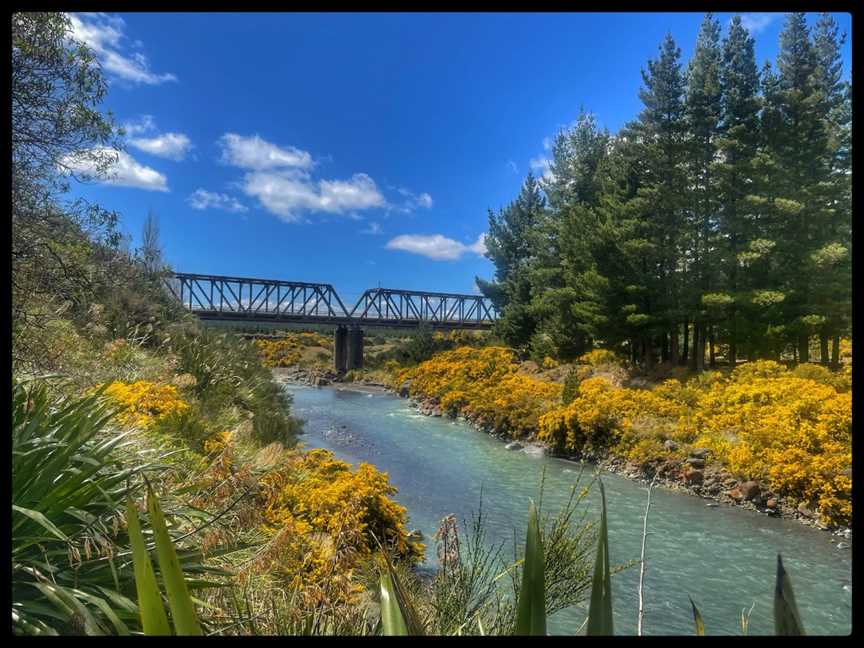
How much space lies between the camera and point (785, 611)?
0.90 meters

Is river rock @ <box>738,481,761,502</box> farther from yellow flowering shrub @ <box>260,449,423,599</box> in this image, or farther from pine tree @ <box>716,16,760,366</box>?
pine tree @ <box>716,16,760,366</box>

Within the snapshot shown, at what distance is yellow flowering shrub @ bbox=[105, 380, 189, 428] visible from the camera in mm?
4341

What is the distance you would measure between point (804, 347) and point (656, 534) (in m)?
7.44

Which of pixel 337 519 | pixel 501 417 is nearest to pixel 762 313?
pixel 501 417

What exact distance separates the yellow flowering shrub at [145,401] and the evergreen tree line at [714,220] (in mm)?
8189

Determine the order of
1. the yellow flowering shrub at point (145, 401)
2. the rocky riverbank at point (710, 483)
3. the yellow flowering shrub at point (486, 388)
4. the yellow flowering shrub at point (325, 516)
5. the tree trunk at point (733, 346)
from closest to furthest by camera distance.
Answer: the yellow flowering shrub at point (325, 516), the yellow flowering shrub at point (145, 401), the rocky riverbank at point (710, 483), the tree trunk at point (733, 346), the yellow flowering shrub at point (486, 388)

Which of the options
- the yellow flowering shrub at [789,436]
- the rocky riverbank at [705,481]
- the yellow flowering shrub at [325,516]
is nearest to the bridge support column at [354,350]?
the rocky riverbank at [705,481]

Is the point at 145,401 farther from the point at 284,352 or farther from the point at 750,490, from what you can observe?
the point at 284,352

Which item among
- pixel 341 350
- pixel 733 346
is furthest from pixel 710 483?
pixel 341 350

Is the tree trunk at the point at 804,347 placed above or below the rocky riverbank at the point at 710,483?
above

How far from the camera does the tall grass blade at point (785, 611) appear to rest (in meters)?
0.89

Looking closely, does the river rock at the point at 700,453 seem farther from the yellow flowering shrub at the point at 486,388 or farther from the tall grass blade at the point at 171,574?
the tall grass blade at the point at 171,574

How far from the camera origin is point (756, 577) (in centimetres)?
475

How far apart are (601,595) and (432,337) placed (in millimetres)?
25640
